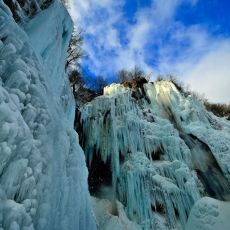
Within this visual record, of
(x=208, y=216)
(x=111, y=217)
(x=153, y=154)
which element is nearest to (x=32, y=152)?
(x=111, y=217)

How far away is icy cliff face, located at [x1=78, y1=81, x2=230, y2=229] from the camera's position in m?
8.52

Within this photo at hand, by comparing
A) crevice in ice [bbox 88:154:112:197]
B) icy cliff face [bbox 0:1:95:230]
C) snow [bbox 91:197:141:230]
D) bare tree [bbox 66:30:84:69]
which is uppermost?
bare tree [bbox 66:30:84:69]

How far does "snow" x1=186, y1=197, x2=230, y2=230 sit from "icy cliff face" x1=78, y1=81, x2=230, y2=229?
7.0 inches

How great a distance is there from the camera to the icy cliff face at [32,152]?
2414mm

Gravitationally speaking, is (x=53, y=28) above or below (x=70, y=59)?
below

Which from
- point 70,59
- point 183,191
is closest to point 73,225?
point 183,191

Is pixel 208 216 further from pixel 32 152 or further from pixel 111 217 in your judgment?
pixel 32 152

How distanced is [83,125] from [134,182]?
2.50 metres

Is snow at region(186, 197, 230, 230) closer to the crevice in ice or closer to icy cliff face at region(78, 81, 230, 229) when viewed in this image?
icy cliff face at region(78, 81, 230, 229)

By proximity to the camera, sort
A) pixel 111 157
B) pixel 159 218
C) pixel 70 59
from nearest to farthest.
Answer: pixel 159 218, pixel 111 157, pixel 70 59

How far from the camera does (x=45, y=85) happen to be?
3645 millimetres

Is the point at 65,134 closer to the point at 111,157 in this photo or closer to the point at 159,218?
the point at 159,218

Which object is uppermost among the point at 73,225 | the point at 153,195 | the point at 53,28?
the point at 53,28

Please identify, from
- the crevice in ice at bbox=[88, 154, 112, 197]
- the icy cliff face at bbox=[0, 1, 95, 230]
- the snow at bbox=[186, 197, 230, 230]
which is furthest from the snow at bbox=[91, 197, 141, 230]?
the icy cliff face at bbox=[0, 1, 95, 230]
